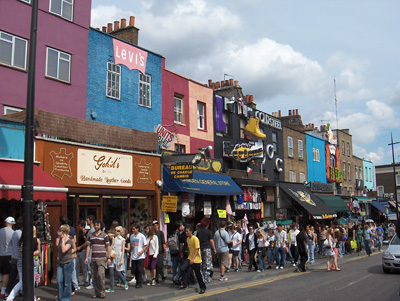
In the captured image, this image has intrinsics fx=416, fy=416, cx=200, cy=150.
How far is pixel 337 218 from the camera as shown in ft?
123

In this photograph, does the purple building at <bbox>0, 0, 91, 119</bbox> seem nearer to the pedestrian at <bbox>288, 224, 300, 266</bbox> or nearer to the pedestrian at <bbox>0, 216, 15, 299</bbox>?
the pedestrian at <bbox>0, 216, 15, 299</bbox>

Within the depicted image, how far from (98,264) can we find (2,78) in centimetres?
798

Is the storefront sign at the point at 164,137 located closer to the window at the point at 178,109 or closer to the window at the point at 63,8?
the window at the point at 178,109

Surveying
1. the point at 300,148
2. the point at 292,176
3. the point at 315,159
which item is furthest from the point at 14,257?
the point at 315,159

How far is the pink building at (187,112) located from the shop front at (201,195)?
235 centimetres

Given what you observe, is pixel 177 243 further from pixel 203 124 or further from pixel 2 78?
pixel 203 124

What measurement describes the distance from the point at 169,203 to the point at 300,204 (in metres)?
13.3

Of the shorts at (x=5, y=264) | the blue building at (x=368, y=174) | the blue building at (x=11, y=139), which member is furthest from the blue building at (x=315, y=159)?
the shorts at (x=5, y=264)

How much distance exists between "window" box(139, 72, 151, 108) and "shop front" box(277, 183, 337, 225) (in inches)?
493

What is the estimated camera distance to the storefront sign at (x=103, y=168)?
14.3 meters

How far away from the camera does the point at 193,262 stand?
1127 centimetres

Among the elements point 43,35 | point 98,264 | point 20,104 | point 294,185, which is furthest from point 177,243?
point 294,185

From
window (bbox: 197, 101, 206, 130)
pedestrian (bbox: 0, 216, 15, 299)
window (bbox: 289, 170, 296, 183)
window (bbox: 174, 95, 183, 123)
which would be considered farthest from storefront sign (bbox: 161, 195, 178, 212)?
window (bbox: 289, 170, 296, 183)

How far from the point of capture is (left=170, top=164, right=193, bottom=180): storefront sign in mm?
16875
